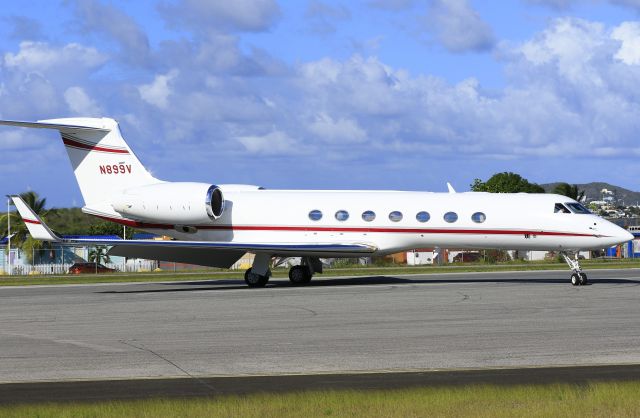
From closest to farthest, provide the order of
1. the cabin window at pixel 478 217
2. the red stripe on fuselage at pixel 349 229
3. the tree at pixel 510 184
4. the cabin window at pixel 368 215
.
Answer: the red stripe on fuselage at pixel 349 229
the cabin window at pixel 478 217
the cabin window at pixel 368 215
the tree at pixel 510 184

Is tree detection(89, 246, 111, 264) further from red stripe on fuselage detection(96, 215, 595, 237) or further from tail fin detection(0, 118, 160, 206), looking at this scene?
red stripe on fuselage detection(96, 215, 595, 237)

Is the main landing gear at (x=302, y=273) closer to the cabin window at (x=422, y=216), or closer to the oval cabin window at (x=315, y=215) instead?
the oval cabin window at (x=315, y=215)

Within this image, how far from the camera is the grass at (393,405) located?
29.2ft

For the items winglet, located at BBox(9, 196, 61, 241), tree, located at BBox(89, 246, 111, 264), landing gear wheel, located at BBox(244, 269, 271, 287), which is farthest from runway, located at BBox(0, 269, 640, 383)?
tree, located at BBox(89, 246, 111, 264)

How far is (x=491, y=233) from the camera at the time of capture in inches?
1110

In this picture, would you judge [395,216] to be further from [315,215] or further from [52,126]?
[52,126]

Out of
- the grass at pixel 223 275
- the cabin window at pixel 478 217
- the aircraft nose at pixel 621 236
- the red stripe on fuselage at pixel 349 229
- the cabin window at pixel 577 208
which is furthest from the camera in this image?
the grass at pixel 223 275

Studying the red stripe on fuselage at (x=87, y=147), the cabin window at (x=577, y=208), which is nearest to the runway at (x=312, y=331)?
the cabin window at (x=577, y=208)

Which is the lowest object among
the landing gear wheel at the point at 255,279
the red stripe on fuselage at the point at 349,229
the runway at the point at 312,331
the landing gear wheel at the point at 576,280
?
the runway at the point at 312,331

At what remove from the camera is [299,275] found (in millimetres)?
30547

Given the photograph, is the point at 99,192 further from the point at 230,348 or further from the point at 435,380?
the point at 435,380

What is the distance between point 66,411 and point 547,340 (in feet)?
27.1

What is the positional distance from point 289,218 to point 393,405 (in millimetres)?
20563

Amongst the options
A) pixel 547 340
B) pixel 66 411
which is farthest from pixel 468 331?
pixel 66 411
